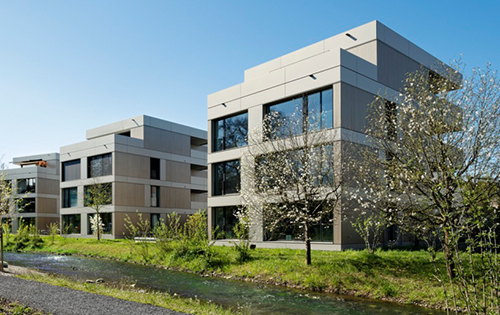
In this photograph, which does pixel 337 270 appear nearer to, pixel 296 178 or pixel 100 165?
pixel 296 178

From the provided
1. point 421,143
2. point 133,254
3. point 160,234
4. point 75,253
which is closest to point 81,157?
point 75,253

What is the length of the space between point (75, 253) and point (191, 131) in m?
18.7

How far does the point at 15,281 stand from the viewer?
12.9 meters

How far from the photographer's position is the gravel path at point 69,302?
8.80 meters

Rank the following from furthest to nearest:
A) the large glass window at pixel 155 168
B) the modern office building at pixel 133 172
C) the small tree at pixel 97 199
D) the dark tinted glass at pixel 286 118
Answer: the large glass window at pixel 155 168
the modern office building at pixel 133 172
the small tree at pixel 97 199
the dark tinted glass at pixel 286 118

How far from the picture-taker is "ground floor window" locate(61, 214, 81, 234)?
3962 centimetres

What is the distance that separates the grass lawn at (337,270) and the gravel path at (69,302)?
7316 millimetres

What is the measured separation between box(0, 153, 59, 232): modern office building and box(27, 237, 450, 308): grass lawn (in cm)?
3710

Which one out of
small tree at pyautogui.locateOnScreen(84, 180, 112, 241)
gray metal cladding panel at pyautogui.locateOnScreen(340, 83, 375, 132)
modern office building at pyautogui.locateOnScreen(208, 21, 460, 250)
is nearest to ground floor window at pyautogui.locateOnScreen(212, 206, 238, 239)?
modern office building at pyautogui.locateOnScreen(208, 21, 460, 250)

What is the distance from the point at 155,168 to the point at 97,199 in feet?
25.1

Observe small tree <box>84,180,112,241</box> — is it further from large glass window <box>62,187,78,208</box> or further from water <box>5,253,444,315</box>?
water <box>5,253,444,315</box>

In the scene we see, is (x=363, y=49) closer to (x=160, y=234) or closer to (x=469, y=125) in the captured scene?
(x=469, y=125)

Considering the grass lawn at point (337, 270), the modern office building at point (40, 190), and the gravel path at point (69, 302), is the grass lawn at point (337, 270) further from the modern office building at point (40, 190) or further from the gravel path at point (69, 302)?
the modern office building at point (40, 190)

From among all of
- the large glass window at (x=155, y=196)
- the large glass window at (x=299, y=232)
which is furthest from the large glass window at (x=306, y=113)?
the large glass window at (x=155, y=196)
